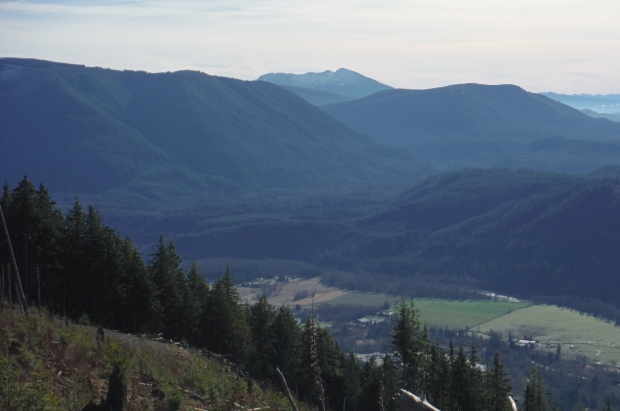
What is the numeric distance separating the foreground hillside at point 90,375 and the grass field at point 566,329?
61.7 m

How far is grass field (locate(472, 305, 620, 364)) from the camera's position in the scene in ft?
243

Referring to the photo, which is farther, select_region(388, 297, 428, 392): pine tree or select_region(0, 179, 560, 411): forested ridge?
select_region(0, 179, 560, 411): forested ridge

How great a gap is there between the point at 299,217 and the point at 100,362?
155 m

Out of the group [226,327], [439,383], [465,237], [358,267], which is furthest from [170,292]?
[465,237]

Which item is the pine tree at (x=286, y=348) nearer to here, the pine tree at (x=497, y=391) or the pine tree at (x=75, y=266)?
the pine tree at (x=497, y=391)

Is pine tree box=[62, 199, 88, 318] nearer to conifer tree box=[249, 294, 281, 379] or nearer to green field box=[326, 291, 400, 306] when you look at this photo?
conifer tree box=[249, 294, 281, 379]

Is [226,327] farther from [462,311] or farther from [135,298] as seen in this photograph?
[462,311]

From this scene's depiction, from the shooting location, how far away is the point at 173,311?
106ft

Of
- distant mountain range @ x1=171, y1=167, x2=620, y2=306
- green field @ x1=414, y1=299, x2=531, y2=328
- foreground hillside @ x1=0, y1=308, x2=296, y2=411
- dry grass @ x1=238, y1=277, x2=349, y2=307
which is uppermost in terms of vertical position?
foreground hillside @ x1=0, y1=308, x2=296, y2=411

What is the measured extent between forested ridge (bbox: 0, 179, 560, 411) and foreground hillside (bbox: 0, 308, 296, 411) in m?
12.6

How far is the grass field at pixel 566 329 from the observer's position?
74.1 metres

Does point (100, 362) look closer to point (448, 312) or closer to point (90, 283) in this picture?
point (90, 283)

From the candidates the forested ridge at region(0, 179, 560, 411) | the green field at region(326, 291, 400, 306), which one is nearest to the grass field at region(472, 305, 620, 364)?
the green field at region(326, 291, 400, 306)

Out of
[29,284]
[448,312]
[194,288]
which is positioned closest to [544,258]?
[448,312]
